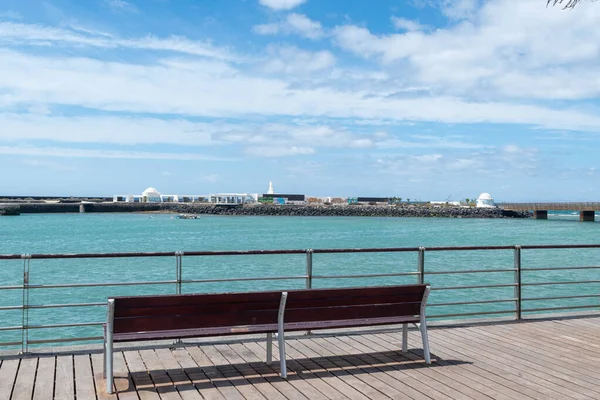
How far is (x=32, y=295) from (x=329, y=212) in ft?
355

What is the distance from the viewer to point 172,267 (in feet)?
108

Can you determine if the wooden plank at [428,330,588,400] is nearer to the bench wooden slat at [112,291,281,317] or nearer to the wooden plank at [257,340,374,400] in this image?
the wooden plank at [257,340,374,400]

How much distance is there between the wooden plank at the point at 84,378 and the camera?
5180 millimetres

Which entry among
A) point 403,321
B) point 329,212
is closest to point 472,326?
point 403,321

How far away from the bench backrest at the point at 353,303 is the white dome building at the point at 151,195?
485 feet

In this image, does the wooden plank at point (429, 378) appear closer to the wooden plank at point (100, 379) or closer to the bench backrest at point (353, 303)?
the bench backrest at point (353, 303)

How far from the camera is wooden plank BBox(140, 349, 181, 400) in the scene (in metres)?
5.17

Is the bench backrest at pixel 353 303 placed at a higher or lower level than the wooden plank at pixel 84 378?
higher

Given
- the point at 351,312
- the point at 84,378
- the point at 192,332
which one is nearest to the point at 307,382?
the point at 351,312

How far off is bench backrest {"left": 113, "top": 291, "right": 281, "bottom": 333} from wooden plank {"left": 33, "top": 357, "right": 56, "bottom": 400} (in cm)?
73

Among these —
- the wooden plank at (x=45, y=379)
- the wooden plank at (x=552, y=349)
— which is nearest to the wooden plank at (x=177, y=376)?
the wooden plank at (x=45, y=379)

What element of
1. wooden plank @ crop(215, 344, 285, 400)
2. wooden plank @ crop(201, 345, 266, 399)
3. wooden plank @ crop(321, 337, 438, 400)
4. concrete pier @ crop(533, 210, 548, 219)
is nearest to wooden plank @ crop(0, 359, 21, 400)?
wooden plank @ crop(201, 345, 266, 399)

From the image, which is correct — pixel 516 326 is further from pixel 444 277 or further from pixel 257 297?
pixel 444 277

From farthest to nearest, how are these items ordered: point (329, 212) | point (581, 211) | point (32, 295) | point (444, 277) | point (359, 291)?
point (329, 212) < point (581, 211) < point (444, 277) < point (32, 295) < point (359, 291)
